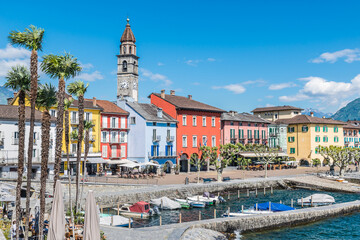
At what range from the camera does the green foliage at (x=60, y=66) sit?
21.0m

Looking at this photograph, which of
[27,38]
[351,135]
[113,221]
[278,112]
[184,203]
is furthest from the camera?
[351,135]

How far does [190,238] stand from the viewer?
22.4m

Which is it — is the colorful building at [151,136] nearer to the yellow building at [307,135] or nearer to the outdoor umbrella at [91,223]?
the yellow building at [307,135]

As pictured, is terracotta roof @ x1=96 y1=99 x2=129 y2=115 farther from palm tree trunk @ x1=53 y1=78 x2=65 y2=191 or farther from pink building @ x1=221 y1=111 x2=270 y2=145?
palm tree trunk @ x1=53 y1=78 x2=65 y2=191

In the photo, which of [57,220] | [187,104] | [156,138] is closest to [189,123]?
[187,104]

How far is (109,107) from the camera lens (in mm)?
56781

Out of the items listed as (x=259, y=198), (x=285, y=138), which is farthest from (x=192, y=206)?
(x=285, y=138)

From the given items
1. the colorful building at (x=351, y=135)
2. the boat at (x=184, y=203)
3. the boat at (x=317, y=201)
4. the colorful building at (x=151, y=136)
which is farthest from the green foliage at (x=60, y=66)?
the colorful building at (x=351, y=135)

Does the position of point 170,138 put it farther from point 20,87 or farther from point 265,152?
point 20,87

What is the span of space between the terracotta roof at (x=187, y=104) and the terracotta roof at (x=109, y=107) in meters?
8.97

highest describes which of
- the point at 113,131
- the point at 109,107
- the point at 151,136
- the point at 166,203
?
the point at 109,107

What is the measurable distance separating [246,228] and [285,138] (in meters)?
56.6

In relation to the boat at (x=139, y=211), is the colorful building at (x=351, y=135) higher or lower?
higher

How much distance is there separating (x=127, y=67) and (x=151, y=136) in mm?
21854
